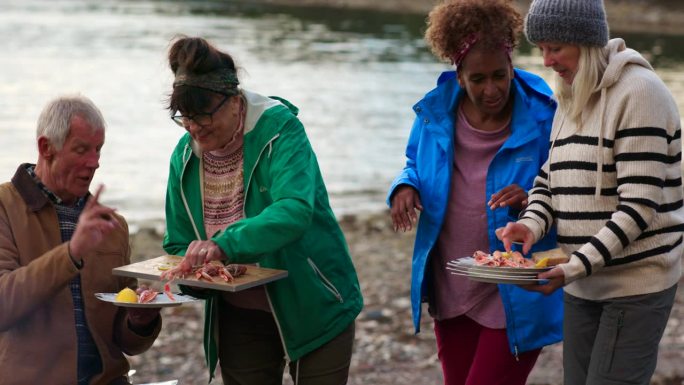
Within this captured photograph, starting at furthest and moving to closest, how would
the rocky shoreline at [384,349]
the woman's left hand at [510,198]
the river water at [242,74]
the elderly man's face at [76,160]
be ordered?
1. the river water at [242,74]
2. the rocky shoreline at [384,349]
3. the woman's left hand at [510,198]
4. the elderly man's face at [76,160]

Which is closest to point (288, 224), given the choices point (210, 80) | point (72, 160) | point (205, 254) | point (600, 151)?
point (205, 254)

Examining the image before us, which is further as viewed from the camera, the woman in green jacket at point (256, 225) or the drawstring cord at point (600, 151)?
the woman in green jacket at point (256, 225)

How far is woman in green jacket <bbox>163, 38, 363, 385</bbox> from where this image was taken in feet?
12.1

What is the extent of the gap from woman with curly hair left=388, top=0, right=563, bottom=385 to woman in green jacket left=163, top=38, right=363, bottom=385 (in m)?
0.38

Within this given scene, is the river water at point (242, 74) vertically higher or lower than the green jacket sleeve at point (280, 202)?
lower

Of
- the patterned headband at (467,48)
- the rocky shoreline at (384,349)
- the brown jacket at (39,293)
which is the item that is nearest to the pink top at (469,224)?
the patterned headband at (467,48)

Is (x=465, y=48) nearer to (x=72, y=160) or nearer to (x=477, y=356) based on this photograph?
(x=477, y=356)

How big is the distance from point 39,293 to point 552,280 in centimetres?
163

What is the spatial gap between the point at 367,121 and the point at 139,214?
8.21 m

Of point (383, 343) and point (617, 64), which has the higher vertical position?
point (617, 64)

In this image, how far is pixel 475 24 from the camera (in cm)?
398

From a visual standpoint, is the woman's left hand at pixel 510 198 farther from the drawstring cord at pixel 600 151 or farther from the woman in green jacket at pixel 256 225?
the woman in green jacket at pixel 256 225

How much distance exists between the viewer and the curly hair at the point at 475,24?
3.97 meters

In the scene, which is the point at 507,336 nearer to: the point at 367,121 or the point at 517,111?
the point at 517,111
